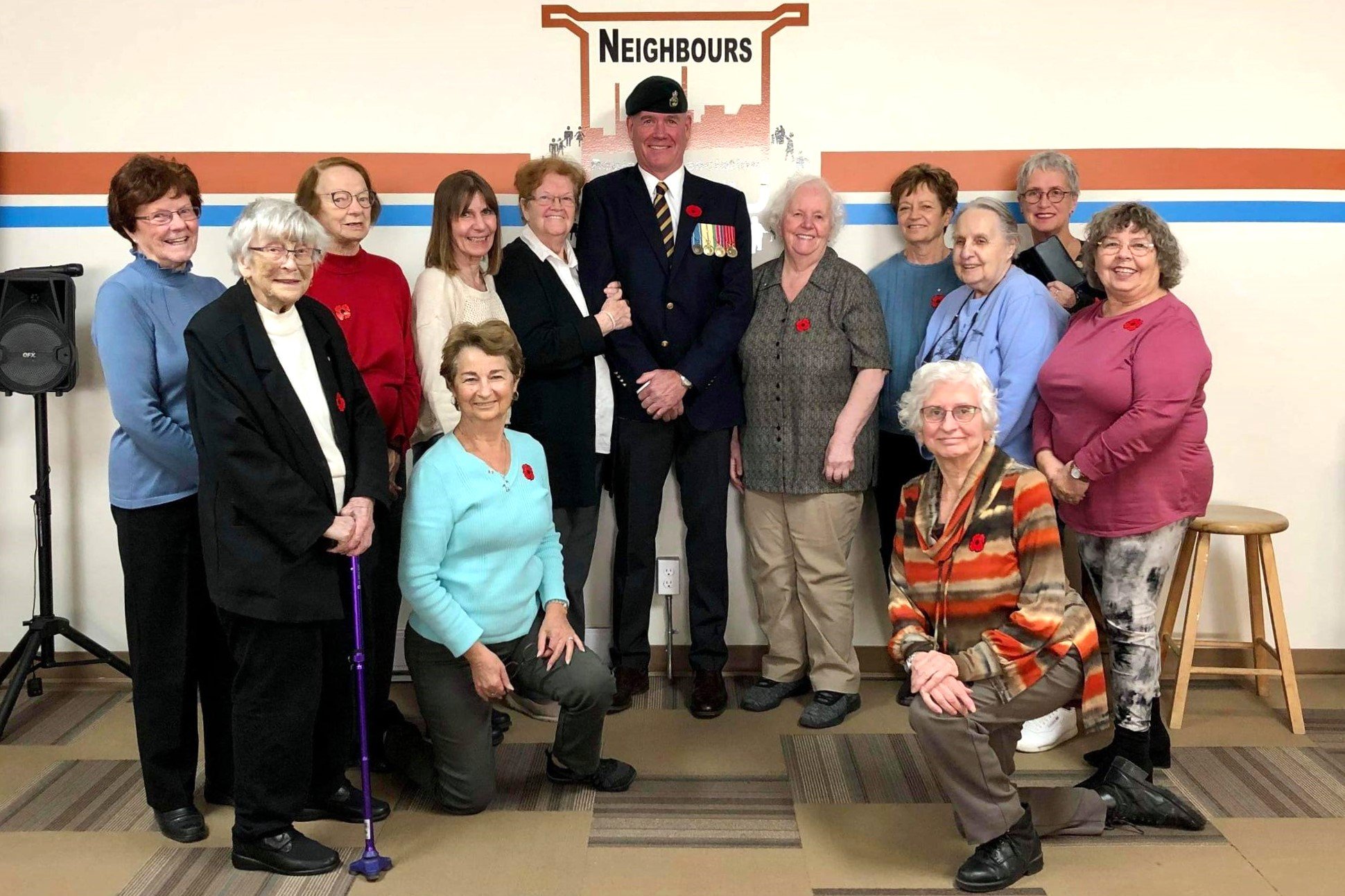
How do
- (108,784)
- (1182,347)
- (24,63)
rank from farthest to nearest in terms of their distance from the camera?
(24,63) → (108,784) → (1182,347)

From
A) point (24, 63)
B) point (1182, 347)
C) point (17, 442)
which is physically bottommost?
point (17, 442)

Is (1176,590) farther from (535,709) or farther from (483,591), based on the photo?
(483,591)

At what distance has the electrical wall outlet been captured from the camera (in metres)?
3.94

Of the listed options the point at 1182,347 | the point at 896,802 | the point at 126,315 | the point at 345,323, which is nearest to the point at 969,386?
the point at 1182,347

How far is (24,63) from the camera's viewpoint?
378cm

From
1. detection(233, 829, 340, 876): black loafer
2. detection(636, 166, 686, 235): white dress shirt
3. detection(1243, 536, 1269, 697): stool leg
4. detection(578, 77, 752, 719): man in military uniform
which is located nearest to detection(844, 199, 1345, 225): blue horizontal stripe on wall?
detection(578, 77, 752, 719): man in military uniform

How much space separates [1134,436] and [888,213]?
1.32m

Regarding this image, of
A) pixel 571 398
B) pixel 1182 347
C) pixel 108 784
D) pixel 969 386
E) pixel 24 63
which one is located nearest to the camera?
pixel 969 386

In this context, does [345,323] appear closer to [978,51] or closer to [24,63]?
[24,63]

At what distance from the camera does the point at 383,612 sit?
10.2ft

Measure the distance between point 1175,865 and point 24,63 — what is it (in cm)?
430

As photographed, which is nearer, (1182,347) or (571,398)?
(1182,347)

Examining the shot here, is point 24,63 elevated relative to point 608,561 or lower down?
elevated

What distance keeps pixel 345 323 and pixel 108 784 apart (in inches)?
57.7
